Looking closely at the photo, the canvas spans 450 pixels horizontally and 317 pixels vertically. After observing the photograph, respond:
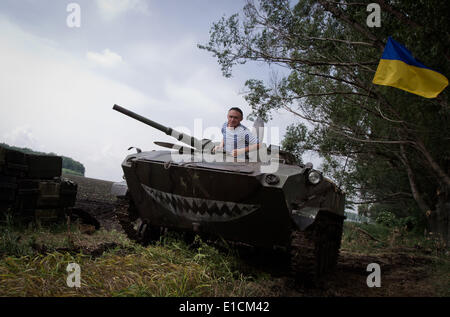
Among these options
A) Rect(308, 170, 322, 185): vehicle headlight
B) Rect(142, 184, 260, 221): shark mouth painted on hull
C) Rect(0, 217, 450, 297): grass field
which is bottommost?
Rect(0, 217, 450, 297): grass field

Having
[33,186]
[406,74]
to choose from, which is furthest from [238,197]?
[406,74]

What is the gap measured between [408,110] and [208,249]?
9.01 meters

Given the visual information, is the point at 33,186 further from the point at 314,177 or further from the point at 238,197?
the point at 314,177

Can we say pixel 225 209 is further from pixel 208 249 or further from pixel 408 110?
pixel 408 110

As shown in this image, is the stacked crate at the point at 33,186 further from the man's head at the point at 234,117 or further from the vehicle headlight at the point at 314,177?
the vehicle headlight at the point at 314,177

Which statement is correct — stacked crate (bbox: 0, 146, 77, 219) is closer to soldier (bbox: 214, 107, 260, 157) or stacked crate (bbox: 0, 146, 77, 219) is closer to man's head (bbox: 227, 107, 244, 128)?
soldier (bbox: 214, 107, 260, 157)

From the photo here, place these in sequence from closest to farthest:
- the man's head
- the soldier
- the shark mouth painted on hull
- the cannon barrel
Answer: the shark mouth painted on hull, the soldier, the man's head, the cannon barrel

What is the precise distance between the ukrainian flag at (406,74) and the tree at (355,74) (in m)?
0.41

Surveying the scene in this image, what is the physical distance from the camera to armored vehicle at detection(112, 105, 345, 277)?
4359 mm

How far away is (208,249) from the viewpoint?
529 cm

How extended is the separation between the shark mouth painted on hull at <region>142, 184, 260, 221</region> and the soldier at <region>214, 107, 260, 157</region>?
92cm

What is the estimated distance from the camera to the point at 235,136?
18.2 ft

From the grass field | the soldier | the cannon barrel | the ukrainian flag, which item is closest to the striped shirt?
the soldier
